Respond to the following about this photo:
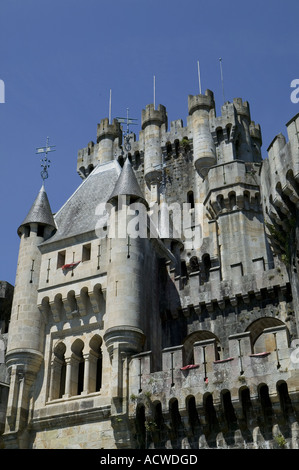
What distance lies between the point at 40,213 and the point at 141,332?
9050 millimetres

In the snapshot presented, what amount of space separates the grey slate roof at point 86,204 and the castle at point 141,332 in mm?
85

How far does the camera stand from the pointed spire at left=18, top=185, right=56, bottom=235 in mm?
31297

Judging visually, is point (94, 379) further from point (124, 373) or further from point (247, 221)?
point (247, 221)

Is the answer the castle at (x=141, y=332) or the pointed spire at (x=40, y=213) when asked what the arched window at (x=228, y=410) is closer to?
the castle at (x=141, y=332)

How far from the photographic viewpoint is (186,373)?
23.9 metres

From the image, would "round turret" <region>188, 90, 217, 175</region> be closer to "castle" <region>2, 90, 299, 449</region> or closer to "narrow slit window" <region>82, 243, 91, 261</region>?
"castle" <region>2, 90, 299, 449</region>

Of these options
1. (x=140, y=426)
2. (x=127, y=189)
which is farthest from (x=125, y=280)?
(x=140, y=426)

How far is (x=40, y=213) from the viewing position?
31.7m

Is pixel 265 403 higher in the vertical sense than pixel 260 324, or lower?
lower

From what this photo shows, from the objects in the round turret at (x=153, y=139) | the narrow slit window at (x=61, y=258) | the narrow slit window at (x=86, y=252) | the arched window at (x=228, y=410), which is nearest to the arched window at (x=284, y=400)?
the arched window at (x=228, y=410)

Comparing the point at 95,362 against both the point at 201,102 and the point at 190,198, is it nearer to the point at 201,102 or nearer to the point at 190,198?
the point at 190,198

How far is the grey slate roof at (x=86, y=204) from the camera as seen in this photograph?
100 ft

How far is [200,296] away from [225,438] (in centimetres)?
872

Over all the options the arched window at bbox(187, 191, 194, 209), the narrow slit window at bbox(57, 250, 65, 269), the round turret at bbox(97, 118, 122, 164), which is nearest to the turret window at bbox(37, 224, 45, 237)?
the narrow slit window at bbox(57, 250, 65, 269)
